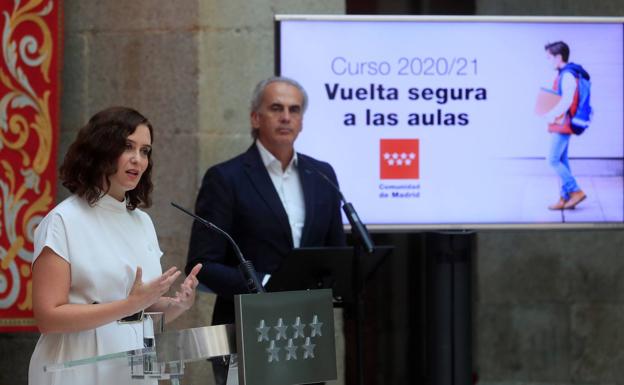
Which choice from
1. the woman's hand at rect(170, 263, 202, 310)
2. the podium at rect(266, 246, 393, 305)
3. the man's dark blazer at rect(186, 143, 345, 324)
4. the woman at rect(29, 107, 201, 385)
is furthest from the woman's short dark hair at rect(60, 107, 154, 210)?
the man's dark blazer at rect(186, 143, 345, 324)

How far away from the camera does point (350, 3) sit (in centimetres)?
573

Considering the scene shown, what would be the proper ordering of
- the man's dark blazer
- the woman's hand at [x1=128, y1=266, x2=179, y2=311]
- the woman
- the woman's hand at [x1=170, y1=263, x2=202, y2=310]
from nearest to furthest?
the woman's hand at [x1=128, y1=266, x2=179, y2=311] < the woman < the woman's hand at [x1=170, y1=263, x2=202, y2=310] < the man's dark blazer

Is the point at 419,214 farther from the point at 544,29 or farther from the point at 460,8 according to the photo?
the point at 460,8

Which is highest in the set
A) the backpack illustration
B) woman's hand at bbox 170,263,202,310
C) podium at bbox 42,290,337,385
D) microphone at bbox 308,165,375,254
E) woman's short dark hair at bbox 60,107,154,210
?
the backpack illustration

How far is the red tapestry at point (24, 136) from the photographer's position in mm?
5000

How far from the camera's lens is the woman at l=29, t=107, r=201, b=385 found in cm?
242

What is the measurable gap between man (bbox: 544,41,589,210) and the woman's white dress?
2.67 meters

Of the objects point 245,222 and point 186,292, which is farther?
point 245,222

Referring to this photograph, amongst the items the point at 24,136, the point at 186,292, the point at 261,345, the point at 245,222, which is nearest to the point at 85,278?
the point at 186,292

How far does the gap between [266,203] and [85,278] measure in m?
1.32

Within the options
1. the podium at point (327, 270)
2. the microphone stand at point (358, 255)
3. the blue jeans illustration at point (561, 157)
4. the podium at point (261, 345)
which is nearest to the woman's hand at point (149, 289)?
the podium at point (261, 345)

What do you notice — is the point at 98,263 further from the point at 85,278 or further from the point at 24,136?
the point at 24,136

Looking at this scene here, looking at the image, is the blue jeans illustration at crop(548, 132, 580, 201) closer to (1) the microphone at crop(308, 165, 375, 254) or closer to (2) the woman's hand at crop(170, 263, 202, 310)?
(1) the microphone at crop(308, 165, 375, 254)

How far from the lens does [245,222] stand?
3748 mm
